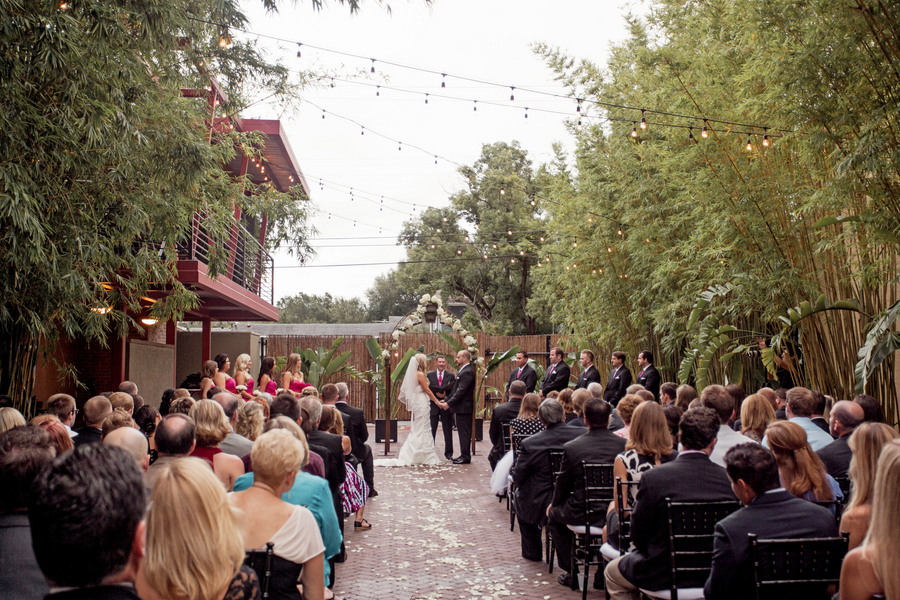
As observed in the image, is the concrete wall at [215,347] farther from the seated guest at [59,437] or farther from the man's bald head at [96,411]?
the seated guest at [59,437]

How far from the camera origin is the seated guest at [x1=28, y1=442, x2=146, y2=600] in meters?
1.51

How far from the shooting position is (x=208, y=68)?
742 cm

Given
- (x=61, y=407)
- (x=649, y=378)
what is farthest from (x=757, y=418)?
(x=61, y=407)

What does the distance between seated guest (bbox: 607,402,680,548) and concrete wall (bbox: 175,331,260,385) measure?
52.0ft

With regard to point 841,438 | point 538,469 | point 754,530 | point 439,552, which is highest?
point 841,438

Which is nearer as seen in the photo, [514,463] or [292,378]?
[514,463]

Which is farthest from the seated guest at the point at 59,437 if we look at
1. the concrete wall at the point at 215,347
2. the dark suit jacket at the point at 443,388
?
the concrete wall at the point at 215,347

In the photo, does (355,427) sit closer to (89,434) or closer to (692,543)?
(89,434)

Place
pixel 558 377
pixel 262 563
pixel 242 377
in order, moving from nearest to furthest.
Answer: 1. pixel 262 563
2. pixel 242 377
3. pixel 558 377

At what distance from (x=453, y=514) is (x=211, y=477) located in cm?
663

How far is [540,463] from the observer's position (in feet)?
19.7

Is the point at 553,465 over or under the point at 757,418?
under

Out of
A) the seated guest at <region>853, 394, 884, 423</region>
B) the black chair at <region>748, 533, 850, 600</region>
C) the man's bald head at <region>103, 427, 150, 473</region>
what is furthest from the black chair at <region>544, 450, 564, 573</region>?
the man's bald head at <region>103, 427, 150, 473</region>

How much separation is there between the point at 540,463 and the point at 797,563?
3171 mm
